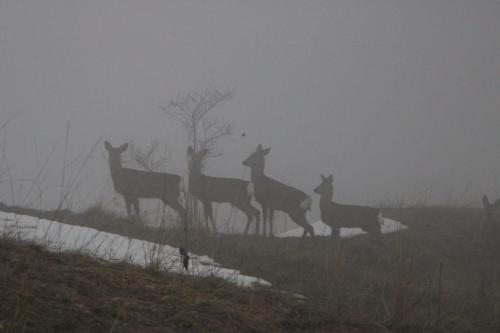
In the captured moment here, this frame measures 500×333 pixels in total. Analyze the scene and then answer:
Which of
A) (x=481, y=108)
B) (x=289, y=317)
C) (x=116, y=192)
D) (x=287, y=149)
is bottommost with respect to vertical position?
(x=289, y=317)

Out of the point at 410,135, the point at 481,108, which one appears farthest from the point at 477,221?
the point at 481,108

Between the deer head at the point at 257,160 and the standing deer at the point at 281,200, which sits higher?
the deer head at the point at 257,160

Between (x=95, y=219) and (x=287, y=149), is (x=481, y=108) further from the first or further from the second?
(x=95, y=219)

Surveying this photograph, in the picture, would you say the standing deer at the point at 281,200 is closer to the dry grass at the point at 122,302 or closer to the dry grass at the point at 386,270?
the dry grass at the point at 386,270

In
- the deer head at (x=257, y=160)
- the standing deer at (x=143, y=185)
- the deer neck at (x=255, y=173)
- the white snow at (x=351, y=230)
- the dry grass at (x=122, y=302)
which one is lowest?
the dry grass at (x=122, y=302)

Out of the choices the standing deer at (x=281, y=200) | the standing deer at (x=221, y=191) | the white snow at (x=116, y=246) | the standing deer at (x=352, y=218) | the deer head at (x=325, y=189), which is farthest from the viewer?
the deer head at (x=325, y=189)

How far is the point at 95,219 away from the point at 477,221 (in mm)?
10668

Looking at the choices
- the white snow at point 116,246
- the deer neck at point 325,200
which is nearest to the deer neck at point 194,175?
the deer neck at point 325,200

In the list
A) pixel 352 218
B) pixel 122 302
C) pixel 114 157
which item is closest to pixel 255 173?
pixel 352 218

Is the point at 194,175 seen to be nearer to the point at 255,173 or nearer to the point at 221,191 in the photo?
the point at 221,191

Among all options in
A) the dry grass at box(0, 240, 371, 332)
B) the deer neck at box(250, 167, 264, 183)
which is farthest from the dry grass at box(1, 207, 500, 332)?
the deer neck at box(250, 167, 264, 183)

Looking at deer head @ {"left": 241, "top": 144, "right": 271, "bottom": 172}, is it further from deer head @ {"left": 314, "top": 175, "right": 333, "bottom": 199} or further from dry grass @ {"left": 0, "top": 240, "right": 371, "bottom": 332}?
dry grass @ {"left": 0, "top": 240, "right": 371, "bottom": 332}

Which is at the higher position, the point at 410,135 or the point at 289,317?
the point at 410,135

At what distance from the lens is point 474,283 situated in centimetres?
1119
